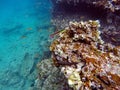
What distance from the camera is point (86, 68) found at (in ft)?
12.6

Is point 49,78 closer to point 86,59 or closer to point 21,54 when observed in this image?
point 86,59

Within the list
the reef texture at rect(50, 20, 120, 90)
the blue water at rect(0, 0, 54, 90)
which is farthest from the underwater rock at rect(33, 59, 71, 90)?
the blue water at rect(0, 0, 54, 90)

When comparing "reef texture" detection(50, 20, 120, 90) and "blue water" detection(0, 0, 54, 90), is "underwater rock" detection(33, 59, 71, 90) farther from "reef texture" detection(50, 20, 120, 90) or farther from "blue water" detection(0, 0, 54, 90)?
"blue water" detection(0, 0, 54, 90)

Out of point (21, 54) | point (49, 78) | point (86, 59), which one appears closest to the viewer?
point (86, 59)

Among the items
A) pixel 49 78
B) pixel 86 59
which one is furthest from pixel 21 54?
pixel 86 59

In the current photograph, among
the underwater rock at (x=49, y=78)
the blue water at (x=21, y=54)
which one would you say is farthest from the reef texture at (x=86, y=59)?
the blue water at (x=21, y=54)

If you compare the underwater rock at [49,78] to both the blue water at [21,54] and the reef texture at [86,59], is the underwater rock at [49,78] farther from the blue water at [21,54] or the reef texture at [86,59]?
the blue water at [21,54]

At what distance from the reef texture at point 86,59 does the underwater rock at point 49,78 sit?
1202 mm

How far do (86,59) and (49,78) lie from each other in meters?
2.67

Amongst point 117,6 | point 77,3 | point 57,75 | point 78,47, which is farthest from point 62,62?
point 77,3

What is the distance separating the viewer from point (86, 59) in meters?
4.05

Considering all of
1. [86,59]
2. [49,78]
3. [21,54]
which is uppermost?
[86,59]

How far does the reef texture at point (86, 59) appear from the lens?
3574 millimetres

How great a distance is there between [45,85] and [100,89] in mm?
3248
